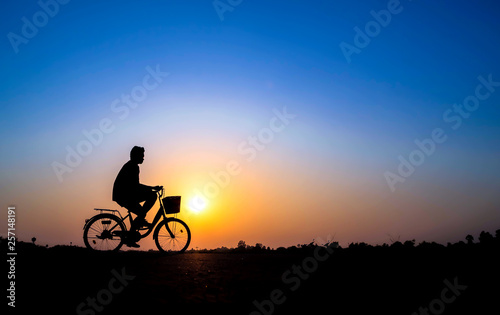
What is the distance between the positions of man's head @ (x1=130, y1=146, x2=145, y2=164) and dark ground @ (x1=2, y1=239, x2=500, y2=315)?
11.2 feet

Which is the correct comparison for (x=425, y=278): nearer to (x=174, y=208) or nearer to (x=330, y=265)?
(x=330, y=265)

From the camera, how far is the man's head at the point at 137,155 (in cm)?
977

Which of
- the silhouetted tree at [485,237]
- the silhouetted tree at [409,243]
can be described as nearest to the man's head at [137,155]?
the silhouetted tree at [409,243]

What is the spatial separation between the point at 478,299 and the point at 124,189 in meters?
8.25

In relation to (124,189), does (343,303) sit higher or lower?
lower

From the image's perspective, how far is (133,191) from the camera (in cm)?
966

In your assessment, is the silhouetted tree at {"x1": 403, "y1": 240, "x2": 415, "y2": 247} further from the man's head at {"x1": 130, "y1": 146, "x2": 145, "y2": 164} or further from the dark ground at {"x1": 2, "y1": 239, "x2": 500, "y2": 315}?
the man's head at {"x1": 130, "y1": 146, "x2": 145, "y2": 164}

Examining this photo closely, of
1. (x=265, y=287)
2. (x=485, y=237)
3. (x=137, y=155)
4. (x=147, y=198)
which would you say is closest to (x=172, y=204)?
(x=147, y=198)

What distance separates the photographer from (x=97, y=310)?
3.77 m

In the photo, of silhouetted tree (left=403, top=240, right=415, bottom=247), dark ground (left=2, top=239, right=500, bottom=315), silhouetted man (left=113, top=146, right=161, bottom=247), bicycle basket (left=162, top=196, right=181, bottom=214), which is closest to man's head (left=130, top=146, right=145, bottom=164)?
silhouetted man (left=113, top=146, right=161, bottom=247)

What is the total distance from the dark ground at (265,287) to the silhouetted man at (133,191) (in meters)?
2.75

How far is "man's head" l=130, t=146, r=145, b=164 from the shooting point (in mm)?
9773

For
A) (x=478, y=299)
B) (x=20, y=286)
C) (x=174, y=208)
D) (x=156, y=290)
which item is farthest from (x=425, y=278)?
(x=174, y=208)

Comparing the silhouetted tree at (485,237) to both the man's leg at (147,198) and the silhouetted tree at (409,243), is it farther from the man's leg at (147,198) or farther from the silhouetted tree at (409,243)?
the man's leg at (147,198)
